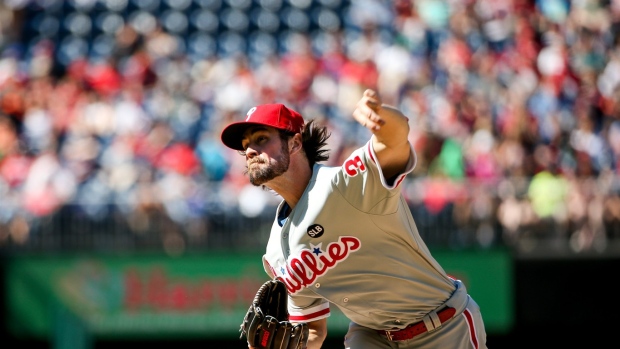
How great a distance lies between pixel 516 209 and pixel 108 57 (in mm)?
6676

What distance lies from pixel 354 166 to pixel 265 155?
50 centimetres

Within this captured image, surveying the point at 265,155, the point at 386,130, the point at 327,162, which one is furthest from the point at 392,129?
the point at 327,162

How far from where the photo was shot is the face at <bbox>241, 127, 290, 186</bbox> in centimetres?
479

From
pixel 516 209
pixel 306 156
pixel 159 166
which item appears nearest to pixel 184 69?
pixel 159 166

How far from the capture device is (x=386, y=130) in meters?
4.22

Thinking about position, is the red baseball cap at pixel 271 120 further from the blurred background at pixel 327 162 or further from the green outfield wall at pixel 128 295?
the green outfield wall at pixel 128 295

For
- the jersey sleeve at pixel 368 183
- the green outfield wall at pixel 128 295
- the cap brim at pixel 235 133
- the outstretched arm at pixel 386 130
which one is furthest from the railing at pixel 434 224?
the outstretched arm at pixel 386 130

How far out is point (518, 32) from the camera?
43.9 ft

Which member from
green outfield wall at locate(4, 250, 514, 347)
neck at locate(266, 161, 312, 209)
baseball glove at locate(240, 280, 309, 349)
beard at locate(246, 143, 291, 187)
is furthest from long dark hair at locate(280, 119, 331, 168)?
green outfield wall at locate(4, 250, 514, 347)

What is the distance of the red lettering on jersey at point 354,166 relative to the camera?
177 inches

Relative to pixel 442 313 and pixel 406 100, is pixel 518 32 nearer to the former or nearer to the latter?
pixel 406 100

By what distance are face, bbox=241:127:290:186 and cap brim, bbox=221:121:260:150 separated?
0.04 m

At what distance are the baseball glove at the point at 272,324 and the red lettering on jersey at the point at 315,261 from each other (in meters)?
0.09

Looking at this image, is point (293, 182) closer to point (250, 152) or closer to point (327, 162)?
point (250, 152)
